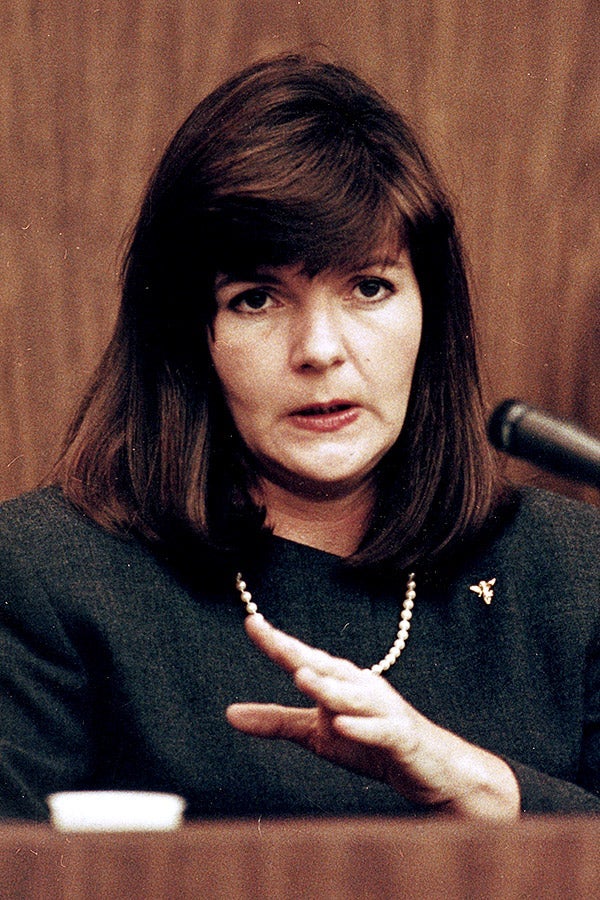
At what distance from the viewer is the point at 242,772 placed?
2.97ft

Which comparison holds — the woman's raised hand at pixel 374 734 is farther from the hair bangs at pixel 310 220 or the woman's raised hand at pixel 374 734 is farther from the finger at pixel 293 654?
the hair bangs at pixel 310 220

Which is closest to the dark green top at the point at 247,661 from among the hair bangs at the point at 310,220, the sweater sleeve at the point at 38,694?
the sweater sleeve at the point at 38,694

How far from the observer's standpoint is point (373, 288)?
3.21ft

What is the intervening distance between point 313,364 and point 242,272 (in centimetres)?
9

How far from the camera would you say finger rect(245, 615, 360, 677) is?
2.25ft

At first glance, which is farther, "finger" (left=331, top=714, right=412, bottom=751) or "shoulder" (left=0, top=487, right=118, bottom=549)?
"shoulder" (left=0, top=487, right=118, bottom=549)

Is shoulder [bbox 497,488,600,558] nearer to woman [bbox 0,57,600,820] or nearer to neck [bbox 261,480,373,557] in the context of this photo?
woman [bbox 0,57,600,820]

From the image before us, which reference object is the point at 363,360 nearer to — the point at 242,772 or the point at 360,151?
the point at 360,151

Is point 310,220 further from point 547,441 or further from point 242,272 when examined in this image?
point 547,441

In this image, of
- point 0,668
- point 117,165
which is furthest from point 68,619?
point 117,165


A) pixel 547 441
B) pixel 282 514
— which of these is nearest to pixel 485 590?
pixel 282 514

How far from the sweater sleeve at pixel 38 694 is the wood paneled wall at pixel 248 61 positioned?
0.37 meters

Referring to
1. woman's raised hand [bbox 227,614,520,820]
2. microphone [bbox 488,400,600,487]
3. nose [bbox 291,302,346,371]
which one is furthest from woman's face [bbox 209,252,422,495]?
microphone [bbox 488,400,600,487]

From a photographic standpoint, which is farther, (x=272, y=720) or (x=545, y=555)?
(x=545, y=555)
